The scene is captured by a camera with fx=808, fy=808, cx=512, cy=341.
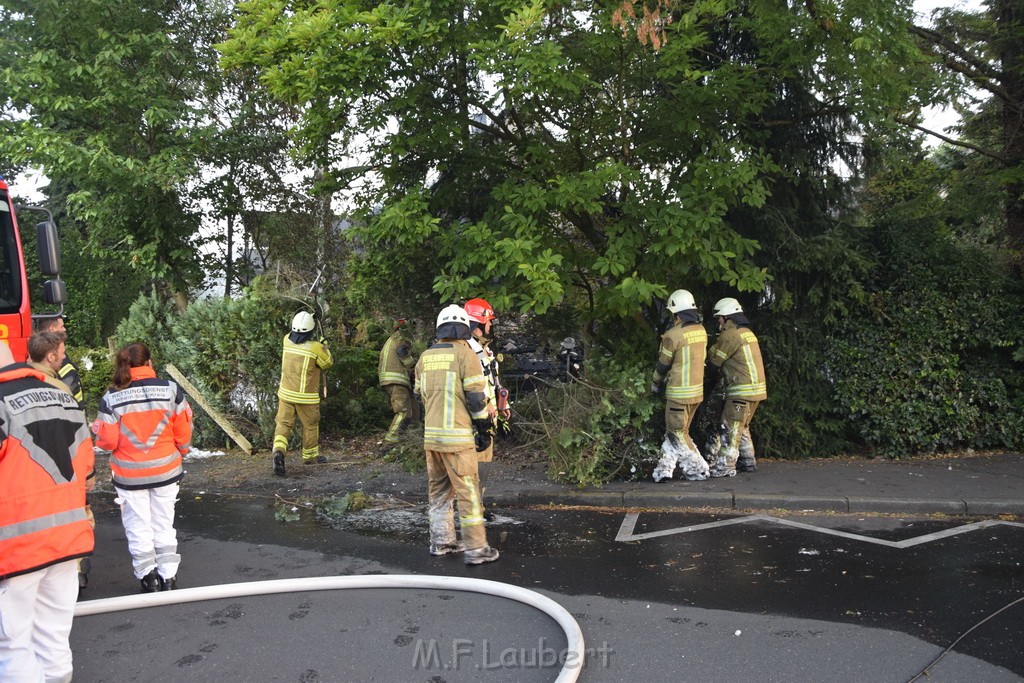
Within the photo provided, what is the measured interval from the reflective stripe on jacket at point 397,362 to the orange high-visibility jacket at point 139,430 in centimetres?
496

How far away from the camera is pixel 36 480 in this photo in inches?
140

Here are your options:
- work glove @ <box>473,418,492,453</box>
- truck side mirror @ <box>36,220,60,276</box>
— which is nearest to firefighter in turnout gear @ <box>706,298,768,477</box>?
work glove @ <box>473,418,492,453</box>

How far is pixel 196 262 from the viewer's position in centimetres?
1285

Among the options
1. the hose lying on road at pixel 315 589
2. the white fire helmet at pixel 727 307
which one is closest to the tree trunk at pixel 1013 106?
the white fire helmet at pixel 727 307

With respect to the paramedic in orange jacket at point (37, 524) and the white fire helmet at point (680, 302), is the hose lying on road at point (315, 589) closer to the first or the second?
the paramedic in orange jacket at point (37, 524)

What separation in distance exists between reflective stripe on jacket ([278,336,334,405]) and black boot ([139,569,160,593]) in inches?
157

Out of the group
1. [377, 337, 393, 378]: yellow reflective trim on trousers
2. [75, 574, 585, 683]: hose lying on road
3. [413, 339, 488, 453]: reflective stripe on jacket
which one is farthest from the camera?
[377, 337, 393, 378]: yellow reflective trim on trousers

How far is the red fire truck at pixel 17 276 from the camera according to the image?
6.06m

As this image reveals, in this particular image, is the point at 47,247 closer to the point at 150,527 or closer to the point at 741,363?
the point at 150,527

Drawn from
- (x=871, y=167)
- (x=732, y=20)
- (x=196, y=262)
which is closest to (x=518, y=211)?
(x=732, y=20)

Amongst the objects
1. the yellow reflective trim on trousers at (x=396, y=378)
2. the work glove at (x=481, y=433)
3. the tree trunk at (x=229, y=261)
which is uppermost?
the tree trunk at (x=229, y=261)

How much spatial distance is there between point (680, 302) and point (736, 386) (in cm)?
104

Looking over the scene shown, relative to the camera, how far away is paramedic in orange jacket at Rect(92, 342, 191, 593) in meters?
5.13

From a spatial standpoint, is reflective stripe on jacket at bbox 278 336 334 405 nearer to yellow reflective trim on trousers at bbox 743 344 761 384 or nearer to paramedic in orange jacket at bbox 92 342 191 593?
paramedic in orange jacket at bbox 92 342 191 593
